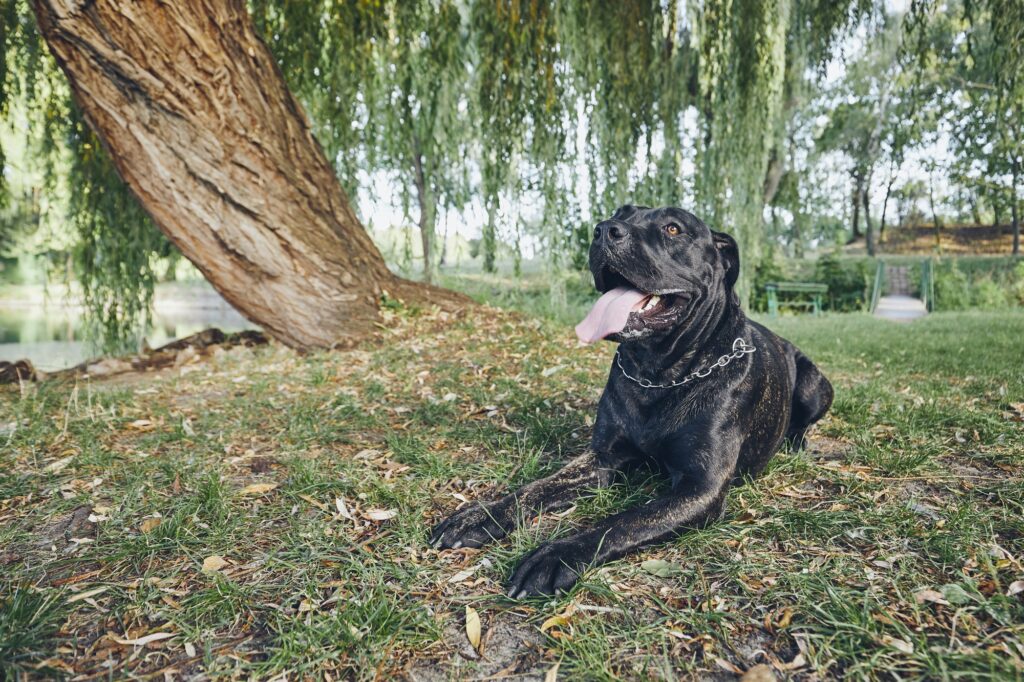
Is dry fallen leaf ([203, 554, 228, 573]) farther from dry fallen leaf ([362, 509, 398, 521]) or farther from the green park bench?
the green park bench

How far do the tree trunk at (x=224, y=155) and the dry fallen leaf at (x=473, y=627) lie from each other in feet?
14.1

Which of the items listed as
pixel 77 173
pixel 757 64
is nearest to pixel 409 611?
pixel 757 64

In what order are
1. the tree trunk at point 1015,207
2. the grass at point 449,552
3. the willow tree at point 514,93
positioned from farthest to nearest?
the tree trunk at point 1015,207 → the willow tree at point 514,93 → the grass at point 449,552

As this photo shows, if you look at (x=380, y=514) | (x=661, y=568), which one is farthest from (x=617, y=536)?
(x=380, y=514)

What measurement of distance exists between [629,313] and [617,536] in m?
0.86

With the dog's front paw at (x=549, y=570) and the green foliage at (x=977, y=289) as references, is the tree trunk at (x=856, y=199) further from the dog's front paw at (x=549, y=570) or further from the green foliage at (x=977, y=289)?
the dog's front paw at (x=549, y=570)

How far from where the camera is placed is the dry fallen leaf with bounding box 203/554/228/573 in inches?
82.3

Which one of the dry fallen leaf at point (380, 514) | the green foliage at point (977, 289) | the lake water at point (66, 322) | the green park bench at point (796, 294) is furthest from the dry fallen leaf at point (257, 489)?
the green foliage at point (977, 289)

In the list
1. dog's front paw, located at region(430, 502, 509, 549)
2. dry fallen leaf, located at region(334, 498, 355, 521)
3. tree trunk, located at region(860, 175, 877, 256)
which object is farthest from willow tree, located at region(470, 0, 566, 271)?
tree trunk, located at region(860, 175, 877, 256)

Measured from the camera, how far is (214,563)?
2131 mm

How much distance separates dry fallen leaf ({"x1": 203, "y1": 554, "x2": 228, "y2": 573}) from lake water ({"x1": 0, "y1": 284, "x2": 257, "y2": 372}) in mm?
5861

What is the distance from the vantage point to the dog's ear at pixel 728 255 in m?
2.75

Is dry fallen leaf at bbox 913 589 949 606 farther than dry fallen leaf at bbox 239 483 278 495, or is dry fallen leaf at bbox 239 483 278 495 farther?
dry fallen leaf at bbox 239 483 278 495

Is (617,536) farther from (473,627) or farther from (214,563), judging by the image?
(214,563)
